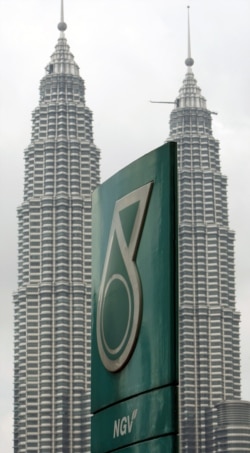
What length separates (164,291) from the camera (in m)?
14.3

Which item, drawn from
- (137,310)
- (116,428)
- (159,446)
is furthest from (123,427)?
(137,310)

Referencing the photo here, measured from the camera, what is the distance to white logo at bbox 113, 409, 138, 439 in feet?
48.7

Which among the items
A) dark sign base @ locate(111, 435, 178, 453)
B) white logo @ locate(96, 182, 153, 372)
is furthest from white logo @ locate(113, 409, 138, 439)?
white logo @ locate(96, 182, 153, 372)

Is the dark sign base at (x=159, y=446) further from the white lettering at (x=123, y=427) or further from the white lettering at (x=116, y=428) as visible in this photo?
the white lettering at (x=116, y=428)

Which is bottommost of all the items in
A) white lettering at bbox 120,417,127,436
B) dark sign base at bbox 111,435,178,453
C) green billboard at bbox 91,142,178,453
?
dark sign base at bbox 111,435,178,453

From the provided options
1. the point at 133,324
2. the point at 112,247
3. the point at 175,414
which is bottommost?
the point at 175,414

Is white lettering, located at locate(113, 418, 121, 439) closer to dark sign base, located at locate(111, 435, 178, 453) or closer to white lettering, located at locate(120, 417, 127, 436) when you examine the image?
white lettering, located at locate(120, 417, 127, 436)

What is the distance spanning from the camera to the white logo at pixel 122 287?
14914 millimetres

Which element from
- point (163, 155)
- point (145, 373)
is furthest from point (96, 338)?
point (163, 155)

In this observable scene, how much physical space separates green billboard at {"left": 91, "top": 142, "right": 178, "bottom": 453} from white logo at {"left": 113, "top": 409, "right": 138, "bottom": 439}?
11 millimetres

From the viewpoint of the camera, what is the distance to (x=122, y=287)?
15.2m

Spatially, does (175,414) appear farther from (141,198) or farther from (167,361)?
(141,198)

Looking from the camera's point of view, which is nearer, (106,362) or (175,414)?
(175,414)

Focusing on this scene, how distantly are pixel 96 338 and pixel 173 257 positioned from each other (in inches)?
78.8
